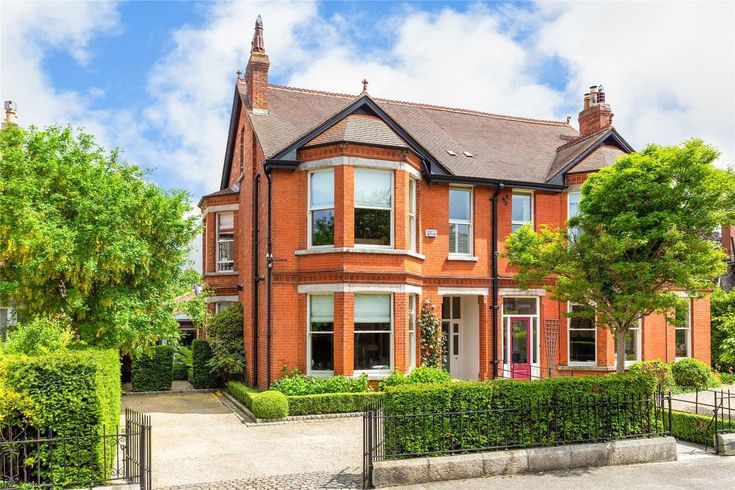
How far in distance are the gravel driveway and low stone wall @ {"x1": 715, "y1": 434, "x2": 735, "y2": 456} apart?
733cm

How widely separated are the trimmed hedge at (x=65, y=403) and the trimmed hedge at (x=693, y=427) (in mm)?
11899

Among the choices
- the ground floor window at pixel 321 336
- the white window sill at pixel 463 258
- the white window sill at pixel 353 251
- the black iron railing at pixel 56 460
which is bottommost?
the black iron railing at pixel 56 460

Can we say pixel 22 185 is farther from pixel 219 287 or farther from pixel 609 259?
pixel 609 259

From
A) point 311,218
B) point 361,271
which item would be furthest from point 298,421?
point 311,218

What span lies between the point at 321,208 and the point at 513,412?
918cm

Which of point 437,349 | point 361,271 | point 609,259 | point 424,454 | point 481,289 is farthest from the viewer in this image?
point 481,289

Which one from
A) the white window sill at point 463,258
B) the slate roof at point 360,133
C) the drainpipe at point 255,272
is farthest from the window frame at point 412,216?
the drainpipe at point 255,272

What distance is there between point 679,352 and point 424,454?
1698cm

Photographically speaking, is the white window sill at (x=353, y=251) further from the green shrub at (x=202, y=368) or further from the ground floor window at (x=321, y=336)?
the green shrub at (x=202, y=368)

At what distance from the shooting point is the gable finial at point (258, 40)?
21094 millimetres

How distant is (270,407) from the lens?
1532 cm

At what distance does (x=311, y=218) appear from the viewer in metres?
18.2

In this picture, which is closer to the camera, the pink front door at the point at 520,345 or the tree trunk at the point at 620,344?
the tree trunk at the point at 620,344

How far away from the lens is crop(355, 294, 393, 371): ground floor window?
17.7m
